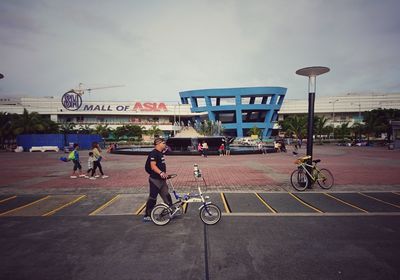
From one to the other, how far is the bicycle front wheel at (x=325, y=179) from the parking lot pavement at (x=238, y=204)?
74cm

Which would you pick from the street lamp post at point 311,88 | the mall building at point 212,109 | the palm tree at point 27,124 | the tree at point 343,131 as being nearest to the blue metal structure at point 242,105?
the mall building at point 212,109

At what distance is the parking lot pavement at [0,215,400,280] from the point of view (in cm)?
405

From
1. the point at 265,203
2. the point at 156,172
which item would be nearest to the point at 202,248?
the point at 156,172

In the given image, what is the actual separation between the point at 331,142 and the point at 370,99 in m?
37.9

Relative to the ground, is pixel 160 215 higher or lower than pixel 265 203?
higher

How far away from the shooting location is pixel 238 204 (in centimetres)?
788

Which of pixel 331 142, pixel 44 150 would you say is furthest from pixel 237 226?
pixel 331 142

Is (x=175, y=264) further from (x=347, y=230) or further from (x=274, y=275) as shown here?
(x=347, y=230)

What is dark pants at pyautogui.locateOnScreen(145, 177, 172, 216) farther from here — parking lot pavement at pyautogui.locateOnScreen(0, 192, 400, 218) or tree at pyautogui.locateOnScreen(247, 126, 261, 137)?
tree at pyautogui.locateOnScreen(247, 126, 261, 137)

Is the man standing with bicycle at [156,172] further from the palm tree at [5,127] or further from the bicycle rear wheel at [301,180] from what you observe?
the palm tree at [5,127]

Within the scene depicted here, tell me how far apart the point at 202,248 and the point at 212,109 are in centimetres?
7240

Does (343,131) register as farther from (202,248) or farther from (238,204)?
(202,248)

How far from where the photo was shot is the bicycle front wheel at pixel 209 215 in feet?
20.3

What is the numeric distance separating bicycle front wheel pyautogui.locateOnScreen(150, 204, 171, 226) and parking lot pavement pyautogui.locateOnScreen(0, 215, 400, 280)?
16cm
